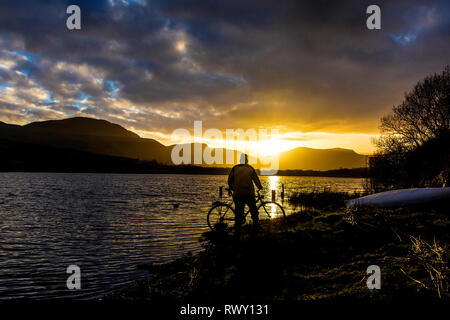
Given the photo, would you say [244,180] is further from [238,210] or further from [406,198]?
[406,198]

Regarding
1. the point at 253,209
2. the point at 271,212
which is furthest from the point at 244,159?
the point at 271,212

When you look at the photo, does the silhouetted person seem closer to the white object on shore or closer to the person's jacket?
the person's jacket

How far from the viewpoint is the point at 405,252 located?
21.4 feet

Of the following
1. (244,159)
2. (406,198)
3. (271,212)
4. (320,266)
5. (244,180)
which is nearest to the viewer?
(320,266)

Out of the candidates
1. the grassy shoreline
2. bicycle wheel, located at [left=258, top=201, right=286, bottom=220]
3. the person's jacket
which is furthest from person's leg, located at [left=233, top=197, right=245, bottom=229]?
bicycle wheel, located at [left=258, top=201, right=286, bottom=220]

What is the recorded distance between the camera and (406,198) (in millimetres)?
12594

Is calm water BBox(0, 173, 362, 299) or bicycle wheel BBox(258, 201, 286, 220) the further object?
bicycle wheel BBox(258, 201, 286, 220)

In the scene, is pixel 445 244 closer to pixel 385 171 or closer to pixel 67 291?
pixel 67 291

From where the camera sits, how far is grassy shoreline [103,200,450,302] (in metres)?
4.85

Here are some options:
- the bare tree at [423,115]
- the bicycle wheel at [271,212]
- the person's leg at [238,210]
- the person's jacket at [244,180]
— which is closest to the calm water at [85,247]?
the person's leg at [238,210]

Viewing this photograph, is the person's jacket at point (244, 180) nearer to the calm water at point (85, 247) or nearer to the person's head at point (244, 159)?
the person's head at point (244, 159)

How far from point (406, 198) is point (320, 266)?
8376 mm

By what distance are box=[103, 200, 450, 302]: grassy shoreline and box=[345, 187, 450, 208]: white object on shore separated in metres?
1.64

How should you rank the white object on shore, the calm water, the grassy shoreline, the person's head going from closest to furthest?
the grassy shoreline → the calm water → the person's head → the white object on shore
